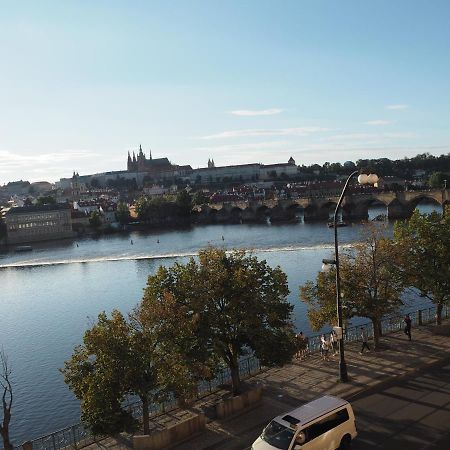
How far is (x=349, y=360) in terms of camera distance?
22.0 meters

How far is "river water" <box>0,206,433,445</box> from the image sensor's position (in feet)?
102

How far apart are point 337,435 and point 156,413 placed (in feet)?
23.7

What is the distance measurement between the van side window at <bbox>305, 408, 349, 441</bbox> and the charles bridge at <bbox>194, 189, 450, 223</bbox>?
90.7 meters

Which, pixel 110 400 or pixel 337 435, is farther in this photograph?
pixel 110 400

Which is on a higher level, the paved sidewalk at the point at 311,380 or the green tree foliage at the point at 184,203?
the green tree foliage at the point at 184,203

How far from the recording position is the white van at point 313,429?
13.3 meters

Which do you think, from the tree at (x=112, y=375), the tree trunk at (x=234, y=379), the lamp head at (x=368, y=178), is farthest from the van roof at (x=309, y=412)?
the lamp head at (x=368, y=178)

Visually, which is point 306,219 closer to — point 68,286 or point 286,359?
point 68,286

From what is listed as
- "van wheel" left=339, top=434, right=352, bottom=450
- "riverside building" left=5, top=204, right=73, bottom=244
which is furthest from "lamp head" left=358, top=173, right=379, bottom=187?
"riverside building" left=5, top=204, right=73, bottom=244

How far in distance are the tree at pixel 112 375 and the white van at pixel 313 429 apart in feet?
12.9

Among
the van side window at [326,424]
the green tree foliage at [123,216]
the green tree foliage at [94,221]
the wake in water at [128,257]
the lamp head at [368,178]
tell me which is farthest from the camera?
the green tree foliage at [123,216]

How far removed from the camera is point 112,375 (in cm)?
1566

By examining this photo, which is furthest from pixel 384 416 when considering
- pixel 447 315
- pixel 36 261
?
pixel 36 261

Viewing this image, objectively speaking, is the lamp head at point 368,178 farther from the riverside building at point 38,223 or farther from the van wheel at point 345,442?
the riverside building at point 38,223
